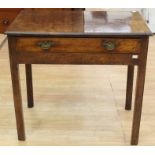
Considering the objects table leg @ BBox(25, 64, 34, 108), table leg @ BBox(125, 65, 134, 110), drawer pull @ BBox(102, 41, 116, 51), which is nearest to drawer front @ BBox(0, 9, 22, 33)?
table leg @ BBox(25, 64, 34, 108)

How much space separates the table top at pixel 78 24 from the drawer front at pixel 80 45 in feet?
0.12

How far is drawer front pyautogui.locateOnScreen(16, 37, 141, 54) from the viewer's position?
1.37 metres

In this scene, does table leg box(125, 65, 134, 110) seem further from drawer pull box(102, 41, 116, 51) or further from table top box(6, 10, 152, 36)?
drawer pull box(102, 41, 116, 51)

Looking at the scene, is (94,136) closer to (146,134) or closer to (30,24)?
(146,134)

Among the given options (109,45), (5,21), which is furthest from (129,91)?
(5,21)

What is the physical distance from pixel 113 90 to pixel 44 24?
919 mm

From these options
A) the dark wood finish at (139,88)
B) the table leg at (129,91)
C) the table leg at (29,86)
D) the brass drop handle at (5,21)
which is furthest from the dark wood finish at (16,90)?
the brass drop handle at (5,21)

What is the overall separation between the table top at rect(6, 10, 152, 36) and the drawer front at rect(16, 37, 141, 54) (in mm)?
35

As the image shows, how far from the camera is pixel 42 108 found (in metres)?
1.97

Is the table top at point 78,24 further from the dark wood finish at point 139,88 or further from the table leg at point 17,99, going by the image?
the table leg at point 17,99

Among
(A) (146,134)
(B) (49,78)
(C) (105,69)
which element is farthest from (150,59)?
(A) (146,134)

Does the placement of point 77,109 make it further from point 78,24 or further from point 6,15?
point 6,15

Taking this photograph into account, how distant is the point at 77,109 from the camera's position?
196 centimetres

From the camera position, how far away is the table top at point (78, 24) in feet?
4.45
